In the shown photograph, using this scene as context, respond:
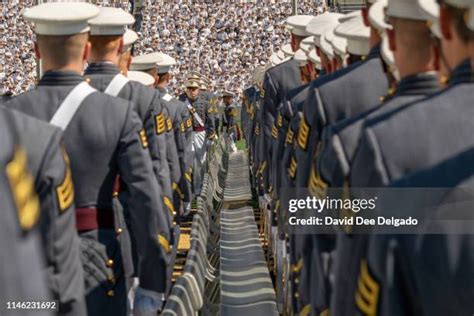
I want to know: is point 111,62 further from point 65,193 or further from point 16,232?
point 16,232

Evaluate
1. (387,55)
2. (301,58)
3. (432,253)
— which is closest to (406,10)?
(387,55)

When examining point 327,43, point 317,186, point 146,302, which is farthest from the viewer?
point 327,43

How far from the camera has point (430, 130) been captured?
8.99 ft

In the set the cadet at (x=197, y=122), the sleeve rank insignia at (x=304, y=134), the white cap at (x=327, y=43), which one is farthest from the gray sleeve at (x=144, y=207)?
the cadet at (x=197, y=122)

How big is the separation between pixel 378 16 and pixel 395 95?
1322mm

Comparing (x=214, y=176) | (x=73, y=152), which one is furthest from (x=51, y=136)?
(x=214, y=176)

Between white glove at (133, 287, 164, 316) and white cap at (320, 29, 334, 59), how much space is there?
185cm

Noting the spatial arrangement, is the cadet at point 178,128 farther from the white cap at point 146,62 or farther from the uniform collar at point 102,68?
the uniform collar at point 102,68

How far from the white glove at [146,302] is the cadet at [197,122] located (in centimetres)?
1161

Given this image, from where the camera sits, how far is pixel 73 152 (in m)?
5.02

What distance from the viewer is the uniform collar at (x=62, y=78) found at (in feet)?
16.3

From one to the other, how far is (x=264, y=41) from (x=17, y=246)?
56.7 meters

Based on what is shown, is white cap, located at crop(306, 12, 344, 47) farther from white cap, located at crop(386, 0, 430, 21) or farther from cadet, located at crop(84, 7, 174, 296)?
white cap, located at crop(386, 0, 430, 21)

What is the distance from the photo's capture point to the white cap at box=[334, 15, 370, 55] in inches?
230
